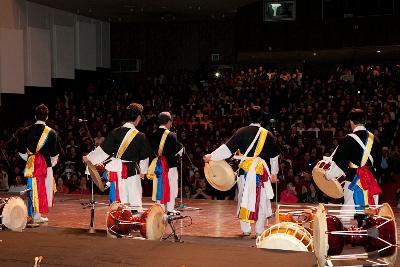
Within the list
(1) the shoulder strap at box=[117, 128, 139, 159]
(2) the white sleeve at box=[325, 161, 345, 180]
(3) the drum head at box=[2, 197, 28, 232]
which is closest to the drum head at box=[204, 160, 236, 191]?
(1) the shoulder strap at box=[117, 128, 139, 159]

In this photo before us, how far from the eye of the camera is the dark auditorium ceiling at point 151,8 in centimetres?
2086

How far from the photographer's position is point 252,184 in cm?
795

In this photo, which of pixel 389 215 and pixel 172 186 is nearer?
pixel 389 215

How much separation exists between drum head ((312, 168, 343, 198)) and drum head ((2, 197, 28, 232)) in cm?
327

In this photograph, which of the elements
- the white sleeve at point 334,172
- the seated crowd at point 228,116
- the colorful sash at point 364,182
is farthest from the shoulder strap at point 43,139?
the colorful sash at point 364,182

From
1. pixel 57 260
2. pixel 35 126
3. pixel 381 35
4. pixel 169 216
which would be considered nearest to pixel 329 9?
pixel 381 35

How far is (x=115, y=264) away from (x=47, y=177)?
435 cm

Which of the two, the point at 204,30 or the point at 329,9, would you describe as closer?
the point at 329,9

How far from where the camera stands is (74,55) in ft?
75.0

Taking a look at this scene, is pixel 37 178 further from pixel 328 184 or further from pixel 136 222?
pixel 328 184

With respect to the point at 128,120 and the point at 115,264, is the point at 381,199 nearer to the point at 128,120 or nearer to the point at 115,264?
the point at 128,120

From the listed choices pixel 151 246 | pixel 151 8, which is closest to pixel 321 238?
pixel 151 246

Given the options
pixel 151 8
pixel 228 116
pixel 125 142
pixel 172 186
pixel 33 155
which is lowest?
pixel 172 186

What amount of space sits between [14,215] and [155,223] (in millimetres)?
1791
